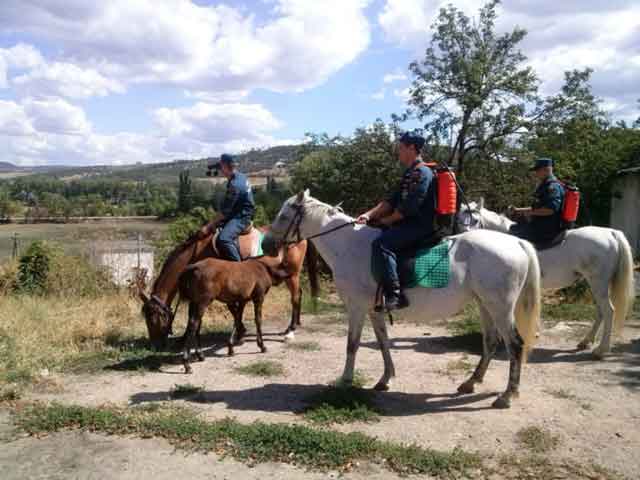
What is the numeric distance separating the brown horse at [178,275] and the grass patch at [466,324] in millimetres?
2625

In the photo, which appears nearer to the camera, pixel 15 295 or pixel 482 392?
pixel 482 392

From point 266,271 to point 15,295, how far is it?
5861 millimetres

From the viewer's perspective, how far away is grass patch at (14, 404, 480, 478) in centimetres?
433

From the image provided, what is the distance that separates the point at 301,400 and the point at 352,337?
3.01ft

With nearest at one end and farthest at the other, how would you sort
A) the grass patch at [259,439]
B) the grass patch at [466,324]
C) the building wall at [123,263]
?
the grass patch at [259,439] < the grass patch at [466,324] < the building wall at [123,263]

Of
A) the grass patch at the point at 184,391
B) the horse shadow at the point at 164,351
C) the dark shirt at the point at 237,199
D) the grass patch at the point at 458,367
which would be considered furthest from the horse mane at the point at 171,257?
the grass patch at the point at 458,367

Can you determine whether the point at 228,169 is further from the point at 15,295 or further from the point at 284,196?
the point at 284,196

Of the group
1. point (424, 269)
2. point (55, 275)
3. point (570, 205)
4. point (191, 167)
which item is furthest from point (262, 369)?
point (191, 167)

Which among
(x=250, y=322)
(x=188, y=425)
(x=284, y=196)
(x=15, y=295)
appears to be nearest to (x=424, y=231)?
(x=188, y=425)

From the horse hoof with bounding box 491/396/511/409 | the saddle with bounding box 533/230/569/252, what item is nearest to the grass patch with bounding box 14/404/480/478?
the horse hoof with bounding box 491/396/511/409

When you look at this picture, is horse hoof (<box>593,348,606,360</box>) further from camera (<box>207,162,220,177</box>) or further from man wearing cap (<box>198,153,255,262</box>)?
camera (<box>207,162,220,177</box>)

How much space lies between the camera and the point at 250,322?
9977mm

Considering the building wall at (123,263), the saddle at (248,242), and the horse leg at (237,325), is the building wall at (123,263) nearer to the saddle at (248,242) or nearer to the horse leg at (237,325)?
the saddle at (248,242)

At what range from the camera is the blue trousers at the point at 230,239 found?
323 inches
